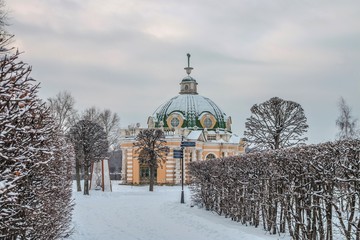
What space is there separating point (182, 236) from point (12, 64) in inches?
426

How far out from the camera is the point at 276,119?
34375 mm

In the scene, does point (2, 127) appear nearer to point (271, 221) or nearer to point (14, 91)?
point (14, 91)

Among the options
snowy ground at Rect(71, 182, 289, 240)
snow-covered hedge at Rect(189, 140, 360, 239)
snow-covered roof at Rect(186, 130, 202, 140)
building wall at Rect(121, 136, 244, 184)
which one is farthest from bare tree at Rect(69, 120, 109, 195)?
snow-covered roof at Rect(186, 130, 202, 140)

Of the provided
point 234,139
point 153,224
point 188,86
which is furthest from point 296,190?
point 188,86

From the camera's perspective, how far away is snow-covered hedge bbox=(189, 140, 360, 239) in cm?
895

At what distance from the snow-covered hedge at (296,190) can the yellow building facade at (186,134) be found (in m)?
27.1

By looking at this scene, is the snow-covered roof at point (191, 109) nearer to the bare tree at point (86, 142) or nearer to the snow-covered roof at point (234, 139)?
the snow-covered roof at point (234, 139)

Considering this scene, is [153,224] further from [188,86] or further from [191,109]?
[188,86]

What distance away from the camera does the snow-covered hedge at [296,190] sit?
29.3 feet

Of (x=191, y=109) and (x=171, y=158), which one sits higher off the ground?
(x=191, y=109)

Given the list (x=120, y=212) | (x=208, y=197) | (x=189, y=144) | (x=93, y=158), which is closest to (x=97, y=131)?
(x=93, y=158)

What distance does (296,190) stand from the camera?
1109cm

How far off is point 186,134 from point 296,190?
37.8m

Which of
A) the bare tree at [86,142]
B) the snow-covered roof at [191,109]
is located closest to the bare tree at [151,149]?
the bare tree at [86,142]
